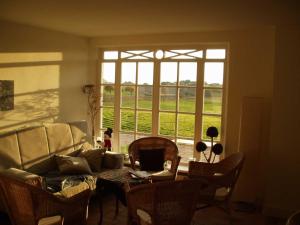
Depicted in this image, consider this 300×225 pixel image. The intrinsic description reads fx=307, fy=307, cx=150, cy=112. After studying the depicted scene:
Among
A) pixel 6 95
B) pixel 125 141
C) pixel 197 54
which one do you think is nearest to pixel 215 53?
pixel 197 54

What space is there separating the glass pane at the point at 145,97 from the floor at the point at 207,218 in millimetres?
1914

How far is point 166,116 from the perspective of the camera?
543cm

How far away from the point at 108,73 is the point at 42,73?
139 centimetres

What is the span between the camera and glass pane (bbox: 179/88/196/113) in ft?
17.1

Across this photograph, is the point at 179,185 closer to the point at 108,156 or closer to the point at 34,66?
the point at 108,156

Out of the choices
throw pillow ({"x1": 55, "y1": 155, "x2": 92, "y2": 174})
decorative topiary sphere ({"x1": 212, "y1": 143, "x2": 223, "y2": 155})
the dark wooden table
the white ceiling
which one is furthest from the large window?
the dark wooden table

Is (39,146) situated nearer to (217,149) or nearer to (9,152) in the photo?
(9,152)

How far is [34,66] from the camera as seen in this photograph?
15.5 ft

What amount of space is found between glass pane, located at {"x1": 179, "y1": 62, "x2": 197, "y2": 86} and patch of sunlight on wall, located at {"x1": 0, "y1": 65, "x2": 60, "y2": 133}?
209 centimetres

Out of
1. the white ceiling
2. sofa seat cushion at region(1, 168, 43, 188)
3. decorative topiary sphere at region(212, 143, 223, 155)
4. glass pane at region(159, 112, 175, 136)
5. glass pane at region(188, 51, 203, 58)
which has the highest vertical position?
the white ceiling

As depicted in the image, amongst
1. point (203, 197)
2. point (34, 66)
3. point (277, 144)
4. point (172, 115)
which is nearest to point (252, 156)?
point (277, 144)

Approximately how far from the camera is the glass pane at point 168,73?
210 inches

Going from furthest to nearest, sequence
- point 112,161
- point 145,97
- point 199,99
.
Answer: point 145,97 < point 199,99 < point 112,161

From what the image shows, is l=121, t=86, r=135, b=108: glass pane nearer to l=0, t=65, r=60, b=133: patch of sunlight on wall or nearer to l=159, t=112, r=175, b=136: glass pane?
l=159, t=112, r=175, b=136: glass pane
